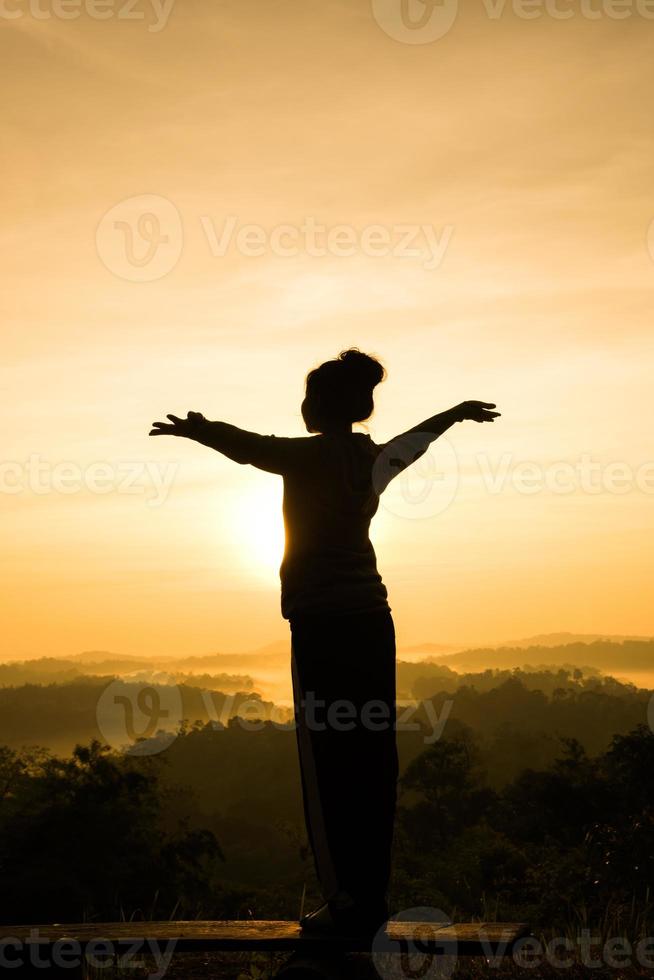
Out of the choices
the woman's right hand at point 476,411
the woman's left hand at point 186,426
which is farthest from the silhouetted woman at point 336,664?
the woman's right hand at point 476,411

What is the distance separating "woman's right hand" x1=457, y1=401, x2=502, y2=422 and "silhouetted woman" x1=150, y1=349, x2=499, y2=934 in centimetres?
75

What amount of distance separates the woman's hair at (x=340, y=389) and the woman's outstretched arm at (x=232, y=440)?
1.02 ft

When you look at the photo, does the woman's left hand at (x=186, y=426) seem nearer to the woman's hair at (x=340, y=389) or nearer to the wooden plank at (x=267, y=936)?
the woman's hair at (x=340, y=389)

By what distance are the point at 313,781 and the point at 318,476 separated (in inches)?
59.5

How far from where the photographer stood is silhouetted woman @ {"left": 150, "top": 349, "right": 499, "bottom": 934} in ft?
17.7

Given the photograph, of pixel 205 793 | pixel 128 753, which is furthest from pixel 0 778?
pixel 205 793

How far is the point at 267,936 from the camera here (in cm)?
534

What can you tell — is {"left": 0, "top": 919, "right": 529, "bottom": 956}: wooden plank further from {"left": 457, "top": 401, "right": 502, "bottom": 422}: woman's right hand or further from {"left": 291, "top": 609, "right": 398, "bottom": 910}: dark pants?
{"left": 457, "top": 401, "right": 502, "bottom": 422}: woman's right hand

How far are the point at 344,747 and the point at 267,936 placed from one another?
0.97m

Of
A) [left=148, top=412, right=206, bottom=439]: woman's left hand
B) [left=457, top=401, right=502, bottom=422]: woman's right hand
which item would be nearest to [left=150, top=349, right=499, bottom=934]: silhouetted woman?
[left=148, top=412, right=206, bottom=439]: woman's left hand

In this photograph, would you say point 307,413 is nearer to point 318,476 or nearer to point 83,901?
point 318,476

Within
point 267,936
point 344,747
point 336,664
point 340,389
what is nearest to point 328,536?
point 336,664

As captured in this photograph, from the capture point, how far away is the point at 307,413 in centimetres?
569

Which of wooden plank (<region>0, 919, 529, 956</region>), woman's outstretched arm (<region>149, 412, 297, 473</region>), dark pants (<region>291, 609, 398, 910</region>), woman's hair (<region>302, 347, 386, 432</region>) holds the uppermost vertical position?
woman's hair (<region>302, 347, 386, 432</region>)
